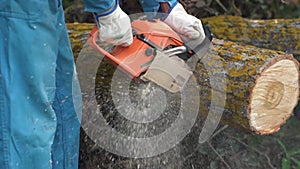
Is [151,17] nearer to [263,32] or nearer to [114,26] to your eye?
[114,26]

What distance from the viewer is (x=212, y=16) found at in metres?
3.53

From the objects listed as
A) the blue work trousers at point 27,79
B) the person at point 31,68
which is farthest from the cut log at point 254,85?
the blue work trousers at point 27,79

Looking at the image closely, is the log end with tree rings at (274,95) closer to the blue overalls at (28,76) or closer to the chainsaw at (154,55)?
the chainsaw at (154,55)

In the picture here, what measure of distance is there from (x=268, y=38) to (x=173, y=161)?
3.20 feet

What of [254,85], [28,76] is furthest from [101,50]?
[254,85]

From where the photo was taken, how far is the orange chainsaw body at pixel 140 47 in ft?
6.76

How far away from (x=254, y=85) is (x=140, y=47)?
21.1 inches

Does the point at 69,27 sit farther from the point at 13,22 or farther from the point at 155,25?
the point at 13,22

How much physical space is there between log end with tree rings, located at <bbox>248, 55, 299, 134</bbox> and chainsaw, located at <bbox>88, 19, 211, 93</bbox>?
13.7 inches

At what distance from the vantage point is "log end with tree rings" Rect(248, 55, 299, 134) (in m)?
2.24

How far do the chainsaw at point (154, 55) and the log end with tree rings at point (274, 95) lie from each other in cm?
35

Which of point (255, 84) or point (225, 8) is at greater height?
point (255, 84)

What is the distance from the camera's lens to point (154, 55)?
6.75 feet

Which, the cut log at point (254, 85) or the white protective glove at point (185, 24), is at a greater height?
the white protective glove at point (185, 24)
